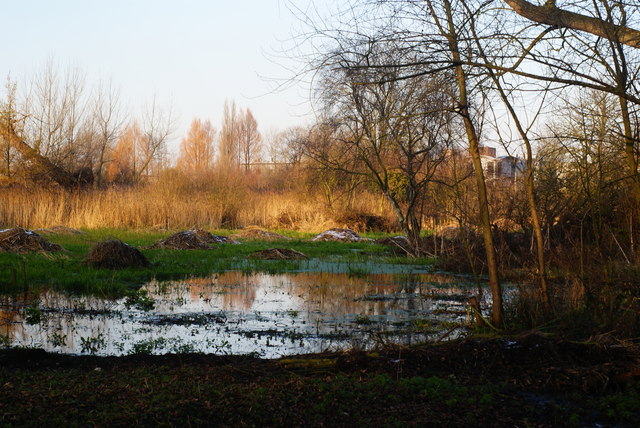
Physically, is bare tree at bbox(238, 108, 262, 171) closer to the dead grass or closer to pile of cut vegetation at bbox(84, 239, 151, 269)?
the dead grass

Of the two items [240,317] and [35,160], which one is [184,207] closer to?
[35,160]

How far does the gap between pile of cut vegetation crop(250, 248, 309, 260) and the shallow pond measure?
3.79 m

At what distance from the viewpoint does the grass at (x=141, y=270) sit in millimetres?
9250

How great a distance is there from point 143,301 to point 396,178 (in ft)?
59.3

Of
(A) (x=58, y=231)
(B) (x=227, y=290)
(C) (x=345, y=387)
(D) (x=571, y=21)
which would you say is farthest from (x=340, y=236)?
(C) (x=345, y=387)

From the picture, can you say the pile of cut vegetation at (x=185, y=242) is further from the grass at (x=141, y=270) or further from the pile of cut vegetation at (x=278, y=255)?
the pile of cut vegetation at (x=278, y=255)

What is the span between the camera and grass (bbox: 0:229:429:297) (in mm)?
9250

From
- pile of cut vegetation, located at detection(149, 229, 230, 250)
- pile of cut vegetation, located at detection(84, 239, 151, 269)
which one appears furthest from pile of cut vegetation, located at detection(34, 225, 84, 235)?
pile of cut vegetation, located at detection(84, 239, 151, 269)

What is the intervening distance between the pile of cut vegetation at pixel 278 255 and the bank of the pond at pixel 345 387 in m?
9.37

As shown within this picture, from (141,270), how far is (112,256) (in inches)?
25.5

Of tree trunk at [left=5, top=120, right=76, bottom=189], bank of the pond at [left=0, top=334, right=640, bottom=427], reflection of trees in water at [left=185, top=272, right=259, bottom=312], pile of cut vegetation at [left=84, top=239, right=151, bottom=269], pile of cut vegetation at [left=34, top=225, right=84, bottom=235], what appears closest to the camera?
bank of the pond at [left=0, top=334, right=640, bottom=427]

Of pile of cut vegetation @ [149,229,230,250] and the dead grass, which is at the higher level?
the dead grass

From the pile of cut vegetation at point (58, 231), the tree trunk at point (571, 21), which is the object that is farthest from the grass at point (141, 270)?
the tree trunk at point (571, 21)

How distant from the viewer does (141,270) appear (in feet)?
36.5
